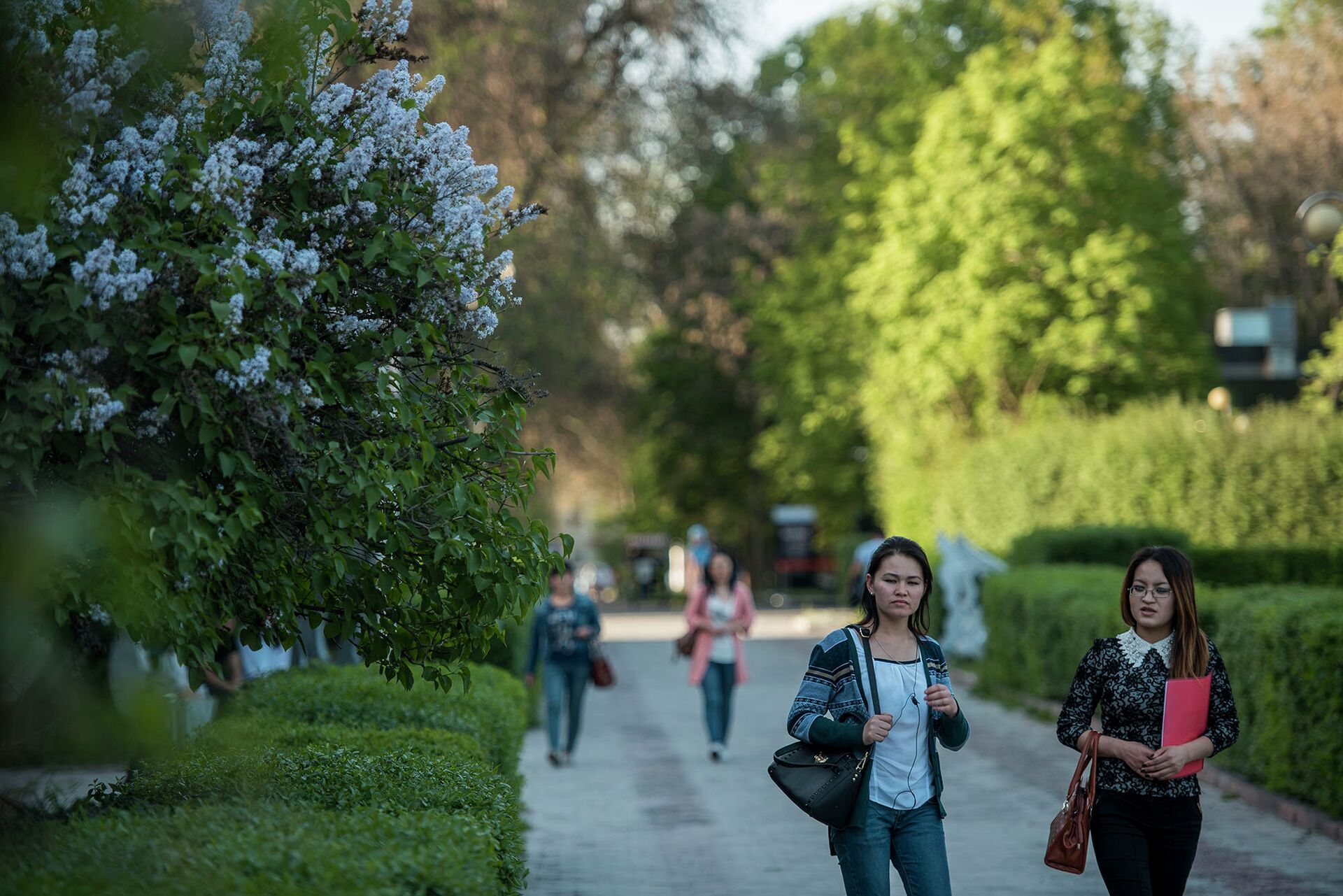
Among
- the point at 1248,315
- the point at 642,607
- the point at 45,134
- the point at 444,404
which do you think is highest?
the point at 1248,315

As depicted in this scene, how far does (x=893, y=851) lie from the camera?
5684mm

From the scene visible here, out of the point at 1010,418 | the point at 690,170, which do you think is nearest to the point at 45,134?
the point at 690,170

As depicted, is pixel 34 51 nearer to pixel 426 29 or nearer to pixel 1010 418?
pixel 426 29

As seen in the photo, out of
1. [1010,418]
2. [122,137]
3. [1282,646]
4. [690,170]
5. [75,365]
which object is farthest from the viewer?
[1010,418]

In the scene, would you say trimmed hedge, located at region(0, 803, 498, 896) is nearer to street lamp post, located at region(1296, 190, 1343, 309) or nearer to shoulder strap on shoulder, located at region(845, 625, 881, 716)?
shoulder strap on shoulder, located at region(845, 625, 881, 716)

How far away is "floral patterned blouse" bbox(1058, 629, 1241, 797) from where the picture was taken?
574 cm

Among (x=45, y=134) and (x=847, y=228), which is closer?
(x=45, y=134)

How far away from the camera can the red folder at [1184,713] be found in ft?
18.8

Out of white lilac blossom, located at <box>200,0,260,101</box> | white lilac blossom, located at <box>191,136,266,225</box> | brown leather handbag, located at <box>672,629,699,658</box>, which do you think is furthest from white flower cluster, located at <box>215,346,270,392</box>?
brown leather handbag, located at <box>672,629,699,658</box>

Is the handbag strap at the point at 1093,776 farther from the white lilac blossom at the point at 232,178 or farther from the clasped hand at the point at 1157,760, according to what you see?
the white lilac blossom at the point at 232,178

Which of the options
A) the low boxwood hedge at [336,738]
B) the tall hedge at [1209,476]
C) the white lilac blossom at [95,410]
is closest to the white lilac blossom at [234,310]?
the white lilac blossom at [95,410]

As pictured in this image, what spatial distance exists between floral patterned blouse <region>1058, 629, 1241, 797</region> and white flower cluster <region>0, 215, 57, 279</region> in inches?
140

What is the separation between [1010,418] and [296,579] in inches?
1170

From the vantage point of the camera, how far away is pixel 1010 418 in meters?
33.9
